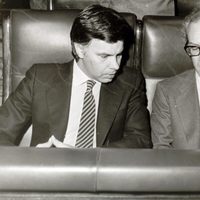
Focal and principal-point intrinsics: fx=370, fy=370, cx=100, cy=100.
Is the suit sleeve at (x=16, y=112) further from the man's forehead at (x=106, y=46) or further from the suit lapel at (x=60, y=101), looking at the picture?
the man's forehead at (x=106, y=46)

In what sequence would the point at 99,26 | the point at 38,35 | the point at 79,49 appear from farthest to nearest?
the point at 38,35 → the point at 79,49 → the point at 99,26

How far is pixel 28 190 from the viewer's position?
24.4 inches

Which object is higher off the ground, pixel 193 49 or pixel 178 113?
pixel 193 49

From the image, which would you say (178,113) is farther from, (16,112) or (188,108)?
(16,112)

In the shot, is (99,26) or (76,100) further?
(76,100)

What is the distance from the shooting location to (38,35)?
1746mm

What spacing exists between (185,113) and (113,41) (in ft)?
1.52

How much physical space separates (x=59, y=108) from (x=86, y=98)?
0.42 ft

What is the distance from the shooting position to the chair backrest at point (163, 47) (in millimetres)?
1762

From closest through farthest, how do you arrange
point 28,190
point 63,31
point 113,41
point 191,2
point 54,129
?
point 28,190
point 113,41
point 54,129
point 63,31
point 191,2

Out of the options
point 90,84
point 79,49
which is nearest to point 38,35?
point 79,49

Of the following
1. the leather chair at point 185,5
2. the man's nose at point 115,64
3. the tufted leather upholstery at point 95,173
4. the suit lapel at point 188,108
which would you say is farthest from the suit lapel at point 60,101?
the leather chair at point 185,5

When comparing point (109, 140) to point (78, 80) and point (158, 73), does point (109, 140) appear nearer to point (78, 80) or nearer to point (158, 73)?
point (78, 80)

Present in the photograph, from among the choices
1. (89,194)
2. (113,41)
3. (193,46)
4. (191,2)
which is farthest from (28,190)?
(191,2)
